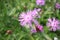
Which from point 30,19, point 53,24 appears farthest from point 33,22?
point 53,24

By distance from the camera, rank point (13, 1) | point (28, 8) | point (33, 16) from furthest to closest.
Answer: point (13, 1)
point (28, 8)
point (33, 16)

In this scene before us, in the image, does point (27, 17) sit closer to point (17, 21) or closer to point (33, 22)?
point (33, 22)

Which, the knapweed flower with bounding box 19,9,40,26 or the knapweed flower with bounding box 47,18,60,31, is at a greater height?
the knapweed flower with bounding box 19,9,40,26

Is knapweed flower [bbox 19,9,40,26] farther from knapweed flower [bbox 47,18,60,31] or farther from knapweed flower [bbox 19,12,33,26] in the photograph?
knapweed flower [bbox 47,18,60,31]

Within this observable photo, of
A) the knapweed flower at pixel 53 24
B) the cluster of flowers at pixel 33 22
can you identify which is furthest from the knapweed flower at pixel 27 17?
the knapweed flower at pixel 53 24

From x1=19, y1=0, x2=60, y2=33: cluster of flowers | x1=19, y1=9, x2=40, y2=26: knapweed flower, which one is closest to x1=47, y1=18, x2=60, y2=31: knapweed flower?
x1=19, y1=0, x2=60, y2=33: cluster of flowers

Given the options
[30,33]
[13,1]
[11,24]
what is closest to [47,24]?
[30,33]

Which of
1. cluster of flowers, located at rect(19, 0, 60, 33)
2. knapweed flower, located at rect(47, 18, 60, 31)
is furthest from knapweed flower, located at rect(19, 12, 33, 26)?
knapweed flower, located at rect(47, 18, 60, 31)

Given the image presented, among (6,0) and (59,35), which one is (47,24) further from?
(6,0)
